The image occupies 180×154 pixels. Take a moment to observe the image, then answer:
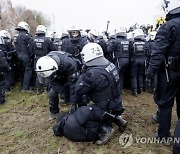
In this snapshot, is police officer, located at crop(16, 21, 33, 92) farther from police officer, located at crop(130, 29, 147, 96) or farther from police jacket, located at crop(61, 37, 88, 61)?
police officer, located at crop(130, 29, 147, 96)

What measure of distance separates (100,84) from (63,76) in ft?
4.08

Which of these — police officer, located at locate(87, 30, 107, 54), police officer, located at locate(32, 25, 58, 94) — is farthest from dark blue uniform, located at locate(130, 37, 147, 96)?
police officer, located at locate(32, 25, 58, 94)

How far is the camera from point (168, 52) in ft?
14.6

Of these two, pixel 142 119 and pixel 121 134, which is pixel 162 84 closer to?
pixel 121 134

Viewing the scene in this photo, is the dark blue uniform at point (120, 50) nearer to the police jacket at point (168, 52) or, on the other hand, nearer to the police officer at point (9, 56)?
the police officer at point (9, 56)

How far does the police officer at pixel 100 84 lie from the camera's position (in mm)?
4629

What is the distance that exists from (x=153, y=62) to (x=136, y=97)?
4182 mm

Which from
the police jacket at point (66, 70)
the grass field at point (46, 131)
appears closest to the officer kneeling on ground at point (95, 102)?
the grass field at point (46, 131)

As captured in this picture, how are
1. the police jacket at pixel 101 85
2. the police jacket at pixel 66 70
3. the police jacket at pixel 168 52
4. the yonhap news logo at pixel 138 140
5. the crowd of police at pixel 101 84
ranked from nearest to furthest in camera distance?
1. the police jacket at pixel 168 52
2. the crowd of police at pixel 101 84
3. the police jacket at pixel 101 85
4. the yonhap news logo at pixel 138 140
5. the police jacket at pixel 66 70

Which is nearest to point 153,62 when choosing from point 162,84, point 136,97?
point 162,84

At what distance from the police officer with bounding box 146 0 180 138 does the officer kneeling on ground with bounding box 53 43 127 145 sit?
669mm

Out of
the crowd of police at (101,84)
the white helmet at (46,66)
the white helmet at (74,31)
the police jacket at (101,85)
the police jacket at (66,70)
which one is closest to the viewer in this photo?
the crowd of police at (101,84)

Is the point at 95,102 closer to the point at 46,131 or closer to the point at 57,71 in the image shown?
the point at 57,71

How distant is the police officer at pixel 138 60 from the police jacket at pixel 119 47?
21cm
